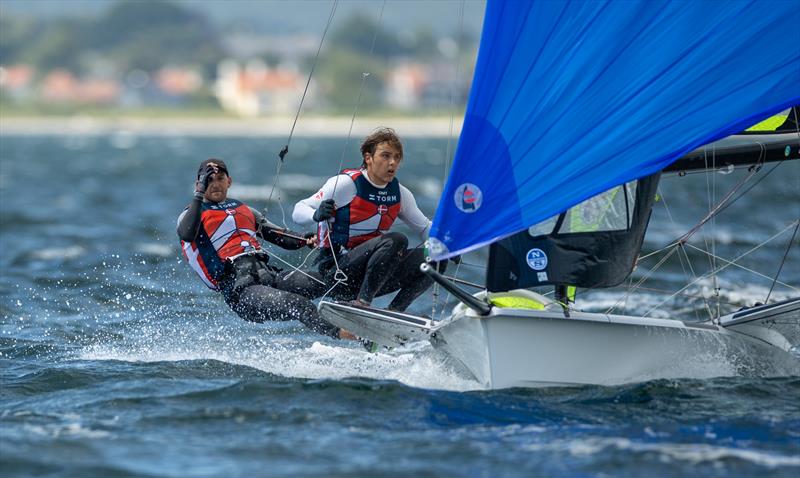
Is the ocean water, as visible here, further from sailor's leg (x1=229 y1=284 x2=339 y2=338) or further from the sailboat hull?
sailor's leg (x1=229 y1=284 x2=339 y2=338)

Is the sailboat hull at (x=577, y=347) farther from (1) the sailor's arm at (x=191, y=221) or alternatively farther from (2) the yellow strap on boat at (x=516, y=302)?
(1) the sailor's arm at (x=191, y=221)

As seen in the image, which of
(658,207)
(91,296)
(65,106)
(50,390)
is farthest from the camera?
(65,106)

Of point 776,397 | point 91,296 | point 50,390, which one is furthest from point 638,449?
point 91,296

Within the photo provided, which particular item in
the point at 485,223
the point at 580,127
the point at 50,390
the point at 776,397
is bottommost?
the point at 50,390

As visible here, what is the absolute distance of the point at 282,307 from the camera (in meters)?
6.10

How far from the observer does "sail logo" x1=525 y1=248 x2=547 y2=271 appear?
546 centimetres

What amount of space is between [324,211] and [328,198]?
0.19 meters

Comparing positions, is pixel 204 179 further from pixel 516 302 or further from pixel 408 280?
pixel 516 302

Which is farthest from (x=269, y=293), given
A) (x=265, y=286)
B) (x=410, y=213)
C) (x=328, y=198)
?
(x=410, y=213)

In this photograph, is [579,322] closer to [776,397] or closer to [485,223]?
[485,223]

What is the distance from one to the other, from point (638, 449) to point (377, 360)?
1.81 m

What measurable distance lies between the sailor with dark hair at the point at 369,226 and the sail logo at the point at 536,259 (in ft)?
2.58

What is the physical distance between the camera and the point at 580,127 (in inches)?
209

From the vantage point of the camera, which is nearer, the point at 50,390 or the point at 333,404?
the point at 333,404
